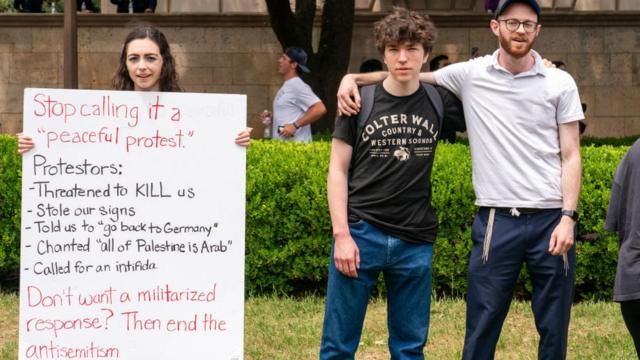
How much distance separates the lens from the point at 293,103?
905 centimetres

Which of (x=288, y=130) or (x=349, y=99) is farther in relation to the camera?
(x=288, y=130)

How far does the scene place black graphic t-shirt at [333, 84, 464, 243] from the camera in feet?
13.5

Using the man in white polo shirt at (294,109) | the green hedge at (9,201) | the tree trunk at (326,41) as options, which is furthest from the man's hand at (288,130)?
the tree trunk at (326,41)

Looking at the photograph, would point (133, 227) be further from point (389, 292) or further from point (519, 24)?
point (519, 24)

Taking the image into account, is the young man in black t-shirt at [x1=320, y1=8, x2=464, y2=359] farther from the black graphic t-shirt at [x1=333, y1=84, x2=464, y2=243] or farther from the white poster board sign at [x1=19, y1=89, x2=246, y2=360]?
the white poster board sign at [x1=19, y1=89, x2=246, y2=360]

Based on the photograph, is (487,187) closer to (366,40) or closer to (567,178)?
(567,178)

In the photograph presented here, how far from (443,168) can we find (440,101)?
313 centimetres

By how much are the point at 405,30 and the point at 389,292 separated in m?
1.14

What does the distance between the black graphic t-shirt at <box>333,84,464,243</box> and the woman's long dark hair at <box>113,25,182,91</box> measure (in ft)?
2.79

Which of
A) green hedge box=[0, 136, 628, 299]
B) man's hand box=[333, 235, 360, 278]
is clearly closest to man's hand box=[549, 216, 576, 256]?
man's hand box=[333, 235, 360, 278]

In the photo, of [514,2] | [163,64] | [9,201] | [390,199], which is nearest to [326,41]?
[9,201]

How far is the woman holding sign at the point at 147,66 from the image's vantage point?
4410 mm

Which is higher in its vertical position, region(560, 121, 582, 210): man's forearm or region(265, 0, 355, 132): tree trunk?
region(265, 0, 355, 132): tree trunk

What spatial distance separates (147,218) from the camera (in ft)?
14.6
